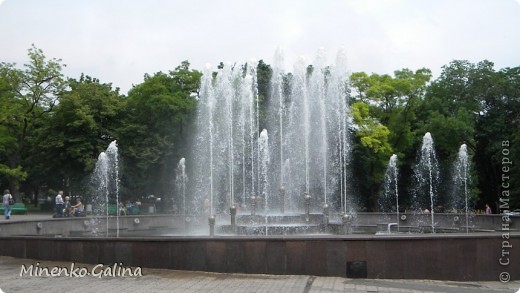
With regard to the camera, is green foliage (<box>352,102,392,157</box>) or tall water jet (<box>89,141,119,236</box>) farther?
green foliage (<box>352,102,392,157</box>)

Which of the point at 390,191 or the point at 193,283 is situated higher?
the point at 390,191

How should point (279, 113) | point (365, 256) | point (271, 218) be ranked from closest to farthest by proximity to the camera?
point (365, 256) < point (271, 218) < point (279, 113)

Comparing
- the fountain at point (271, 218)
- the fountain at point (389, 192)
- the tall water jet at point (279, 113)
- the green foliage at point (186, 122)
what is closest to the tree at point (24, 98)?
the green foliage at point (186, 122)

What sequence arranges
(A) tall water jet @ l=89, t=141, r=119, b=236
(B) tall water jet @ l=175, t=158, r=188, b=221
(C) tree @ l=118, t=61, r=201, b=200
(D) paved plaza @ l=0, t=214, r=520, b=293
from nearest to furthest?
(D) paved plaza @ l=0, t=214, r=520, b=293 → (A) tall water jet @ l=89, t=141, r=119, b=236 → (B) tall water jet @ l=175, t=158, r=188, b=221 → (C) tree @ l=118, t=61, r=201, b=200

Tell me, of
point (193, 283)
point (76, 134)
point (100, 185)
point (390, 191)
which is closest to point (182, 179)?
point (100, 185)

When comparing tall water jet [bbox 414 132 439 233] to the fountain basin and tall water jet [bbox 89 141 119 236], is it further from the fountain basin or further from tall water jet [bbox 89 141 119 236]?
the fountain basin

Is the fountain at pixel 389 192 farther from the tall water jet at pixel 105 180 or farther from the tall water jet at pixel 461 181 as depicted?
the tall water jet at pixel 105 180

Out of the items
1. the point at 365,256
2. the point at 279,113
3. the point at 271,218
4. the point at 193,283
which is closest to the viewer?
the point at 193,283

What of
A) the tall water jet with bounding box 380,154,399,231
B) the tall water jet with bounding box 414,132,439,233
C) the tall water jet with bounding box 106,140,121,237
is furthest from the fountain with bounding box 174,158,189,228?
the tall water jet with bounding box 414,132,439,233

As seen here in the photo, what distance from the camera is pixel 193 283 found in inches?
461

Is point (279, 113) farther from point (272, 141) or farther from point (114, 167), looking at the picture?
point (114, 167)

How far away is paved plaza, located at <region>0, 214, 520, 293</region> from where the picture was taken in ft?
36.4

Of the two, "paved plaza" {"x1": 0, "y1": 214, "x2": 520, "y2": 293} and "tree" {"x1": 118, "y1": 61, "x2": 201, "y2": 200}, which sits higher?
"tree" {"x1": 118, "y1": 61, "x2": 201, "y2": 200}

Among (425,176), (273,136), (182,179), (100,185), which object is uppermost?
(273,136)
